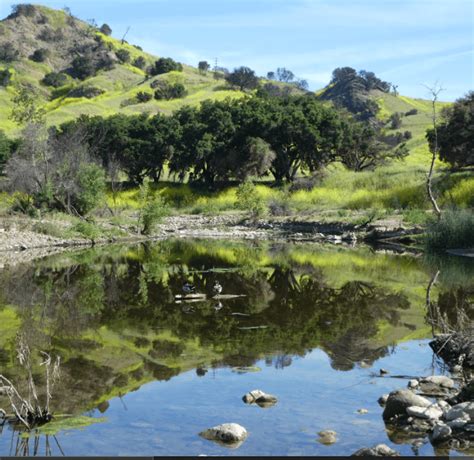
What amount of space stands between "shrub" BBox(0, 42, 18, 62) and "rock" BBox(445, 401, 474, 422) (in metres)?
135

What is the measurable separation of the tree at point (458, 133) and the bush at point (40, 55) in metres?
110

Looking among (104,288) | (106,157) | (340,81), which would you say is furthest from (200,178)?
(340,81)

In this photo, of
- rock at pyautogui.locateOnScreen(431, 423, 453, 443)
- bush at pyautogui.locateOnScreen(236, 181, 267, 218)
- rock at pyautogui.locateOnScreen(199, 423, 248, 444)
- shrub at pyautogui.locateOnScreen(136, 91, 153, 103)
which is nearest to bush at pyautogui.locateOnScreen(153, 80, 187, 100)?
shrub at pyautogui.locateOnScreen(136, 91, 153, 103)

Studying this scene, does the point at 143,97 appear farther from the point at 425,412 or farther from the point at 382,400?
the point at 425,412

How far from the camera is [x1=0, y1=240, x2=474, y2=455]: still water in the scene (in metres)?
9.01

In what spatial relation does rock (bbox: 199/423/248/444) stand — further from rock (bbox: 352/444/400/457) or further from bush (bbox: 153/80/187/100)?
bush (bbox: 153/80/187/100)

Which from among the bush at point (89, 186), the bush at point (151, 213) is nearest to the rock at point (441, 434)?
the bush at point (151, 213)

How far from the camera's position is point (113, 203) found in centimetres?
5691

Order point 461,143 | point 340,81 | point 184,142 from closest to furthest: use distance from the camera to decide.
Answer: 1. point 461,143
2. point 184,142
3. point 340,81

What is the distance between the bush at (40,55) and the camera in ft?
462

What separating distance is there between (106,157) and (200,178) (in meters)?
8.90

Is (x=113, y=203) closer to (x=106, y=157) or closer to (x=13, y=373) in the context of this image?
(x=106, y=157)

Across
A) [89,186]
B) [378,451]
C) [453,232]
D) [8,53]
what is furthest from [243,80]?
[378,451]

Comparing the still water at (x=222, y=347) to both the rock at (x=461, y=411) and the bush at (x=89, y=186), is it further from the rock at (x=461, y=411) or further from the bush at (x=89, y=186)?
the bush at (x=89, y=186)
